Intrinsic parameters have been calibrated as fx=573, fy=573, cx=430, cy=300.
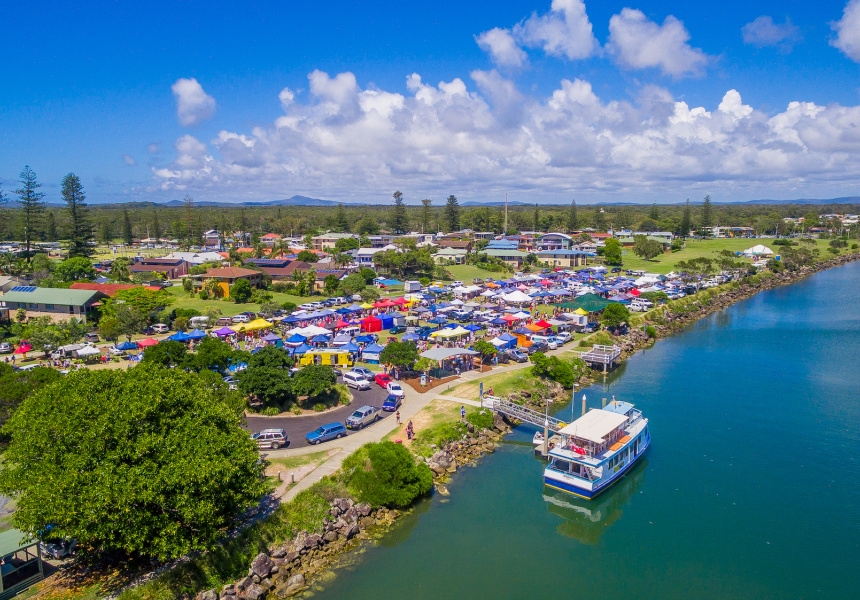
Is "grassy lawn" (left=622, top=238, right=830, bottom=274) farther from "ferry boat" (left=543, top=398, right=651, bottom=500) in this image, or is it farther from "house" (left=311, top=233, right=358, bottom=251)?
"ferry boat" (left=543, top=398, right=651, bottom=500)

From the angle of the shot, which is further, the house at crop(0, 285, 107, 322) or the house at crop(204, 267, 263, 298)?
the house at crop(204, 267, 263, 298)

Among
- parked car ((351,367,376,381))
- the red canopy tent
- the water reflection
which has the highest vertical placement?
the red canopy tent

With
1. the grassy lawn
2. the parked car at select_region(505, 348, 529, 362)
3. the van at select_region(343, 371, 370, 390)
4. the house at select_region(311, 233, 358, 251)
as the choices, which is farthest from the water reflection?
the house at select_region(311, 233, 358, 251)

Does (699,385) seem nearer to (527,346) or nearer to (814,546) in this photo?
(527,346)

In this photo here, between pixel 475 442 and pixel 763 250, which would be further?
pixel 763 250

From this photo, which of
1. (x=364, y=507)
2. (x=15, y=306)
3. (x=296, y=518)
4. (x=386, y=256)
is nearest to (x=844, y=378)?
(x=364, y=507)

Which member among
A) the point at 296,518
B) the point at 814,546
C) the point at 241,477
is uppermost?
the point at 241,477

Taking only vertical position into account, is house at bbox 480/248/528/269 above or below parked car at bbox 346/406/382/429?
above
